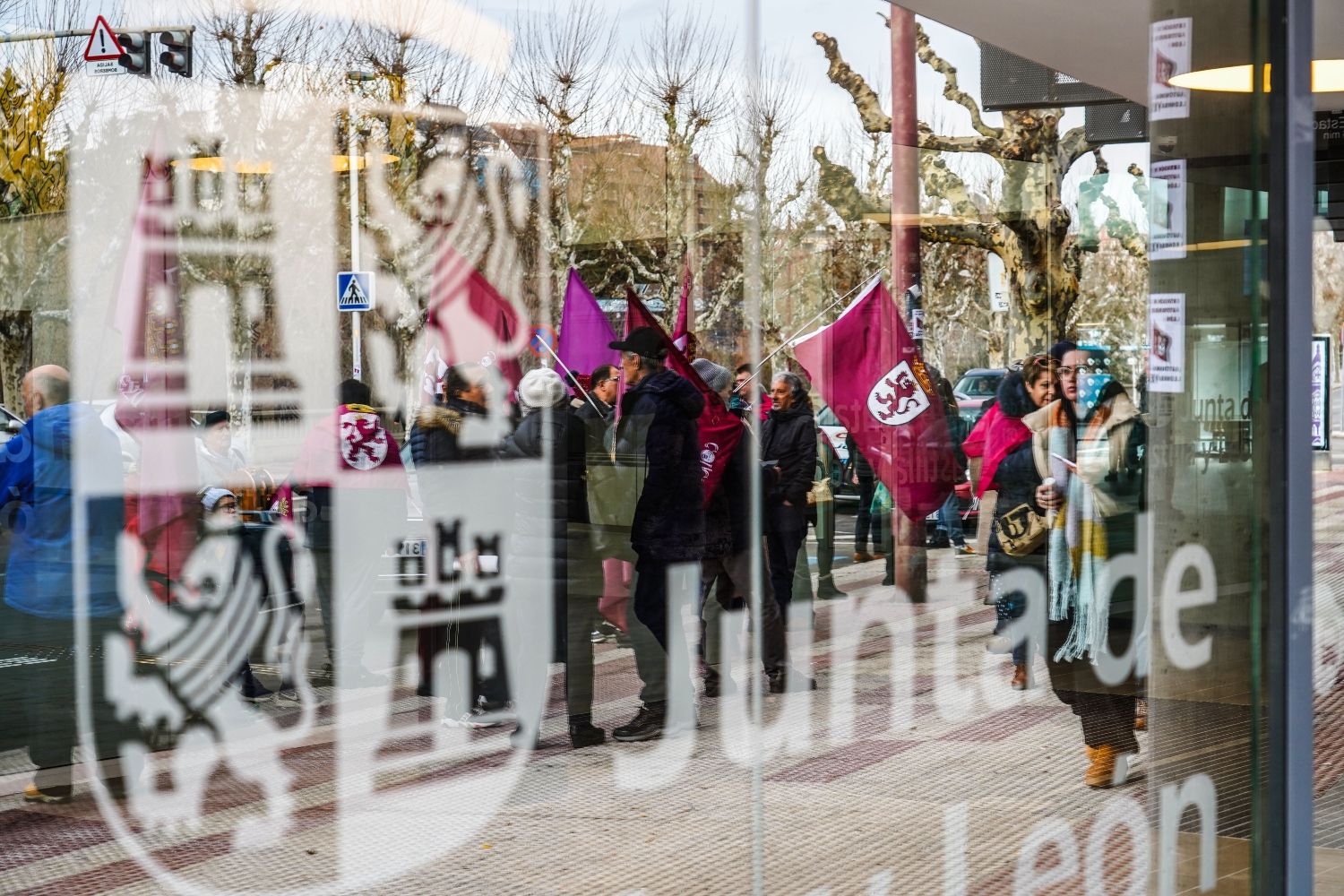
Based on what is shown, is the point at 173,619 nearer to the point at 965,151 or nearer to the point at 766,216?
the point at 766,216

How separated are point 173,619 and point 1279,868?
18.4 feet

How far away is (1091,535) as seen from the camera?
6.14m

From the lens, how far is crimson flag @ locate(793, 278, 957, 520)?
880 cm

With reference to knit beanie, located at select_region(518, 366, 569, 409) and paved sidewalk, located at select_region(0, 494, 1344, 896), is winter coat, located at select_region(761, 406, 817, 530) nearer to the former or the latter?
paved sidewalk, located at select_region(0, 494, 1344, 896)

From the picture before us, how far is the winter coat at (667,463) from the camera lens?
6.36 metres

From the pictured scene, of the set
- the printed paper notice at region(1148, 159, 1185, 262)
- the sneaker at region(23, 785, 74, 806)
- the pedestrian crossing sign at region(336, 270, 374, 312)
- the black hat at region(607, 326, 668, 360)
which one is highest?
the pedestrian crossing sign at region(336, 270, 374, 312)

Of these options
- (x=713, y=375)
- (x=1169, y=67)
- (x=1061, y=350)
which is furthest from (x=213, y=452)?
(x=1169, y=67)

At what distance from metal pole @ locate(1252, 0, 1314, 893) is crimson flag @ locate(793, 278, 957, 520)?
19.3 feet

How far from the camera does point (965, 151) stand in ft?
34.3

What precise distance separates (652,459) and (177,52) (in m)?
3.22

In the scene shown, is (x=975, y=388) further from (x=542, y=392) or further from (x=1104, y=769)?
(x=1104, y=769)

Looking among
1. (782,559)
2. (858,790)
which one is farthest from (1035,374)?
(858,790)

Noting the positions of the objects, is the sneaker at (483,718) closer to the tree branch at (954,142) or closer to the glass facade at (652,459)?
the glass facade at (652,459)

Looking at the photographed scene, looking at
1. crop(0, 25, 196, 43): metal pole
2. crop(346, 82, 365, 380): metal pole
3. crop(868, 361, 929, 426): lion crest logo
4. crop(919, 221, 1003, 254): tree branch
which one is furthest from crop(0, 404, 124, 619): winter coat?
crop(919, 221, 1003, 254): tree branch
